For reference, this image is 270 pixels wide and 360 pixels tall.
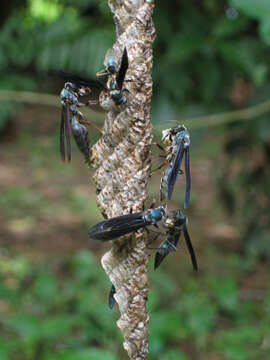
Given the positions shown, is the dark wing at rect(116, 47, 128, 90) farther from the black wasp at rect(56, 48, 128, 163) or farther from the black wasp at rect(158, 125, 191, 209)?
the black wasp at rect(158, 125, 191, 209)

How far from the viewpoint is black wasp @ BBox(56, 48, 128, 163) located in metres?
0.47

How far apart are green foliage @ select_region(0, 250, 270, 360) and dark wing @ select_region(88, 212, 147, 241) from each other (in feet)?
2.37

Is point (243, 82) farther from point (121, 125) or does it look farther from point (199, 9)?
point (121, 125)

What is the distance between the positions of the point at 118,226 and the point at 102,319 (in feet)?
5.03

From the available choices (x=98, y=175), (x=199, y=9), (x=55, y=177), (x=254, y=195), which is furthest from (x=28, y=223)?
(x=98, y=175)

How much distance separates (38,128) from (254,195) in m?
3.71

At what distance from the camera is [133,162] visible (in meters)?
0.46

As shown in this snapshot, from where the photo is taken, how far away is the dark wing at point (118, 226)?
468 millimetres

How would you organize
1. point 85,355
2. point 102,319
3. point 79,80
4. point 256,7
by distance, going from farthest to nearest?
point 102,319 < point 256,7 < point 85,355 < point 79,80

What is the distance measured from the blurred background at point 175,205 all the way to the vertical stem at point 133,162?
71 cm

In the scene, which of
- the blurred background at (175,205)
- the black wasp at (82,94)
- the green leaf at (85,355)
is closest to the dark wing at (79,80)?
the black wasp at (82,94)

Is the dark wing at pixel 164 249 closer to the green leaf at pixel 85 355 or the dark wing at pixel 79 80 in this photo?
the dark wing at pixel 79 80

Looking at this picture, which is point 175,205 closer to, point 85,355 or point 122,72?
point 85,355

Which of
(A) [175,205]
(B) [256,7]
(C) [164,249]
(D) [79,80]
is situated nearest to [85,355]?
(C) [164,249]
